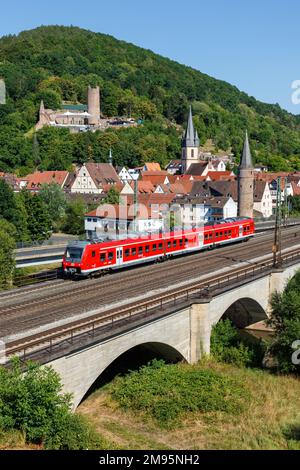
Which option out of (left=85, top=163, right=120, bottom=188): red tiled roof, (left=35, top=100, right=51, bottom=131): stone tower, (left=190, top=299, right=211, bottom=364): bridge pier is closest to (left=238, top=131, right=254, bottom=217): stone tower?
(left=85, top=163, right=120, bottom=188): red tiled roof

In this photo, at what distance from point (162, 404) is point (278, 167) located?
13574cm

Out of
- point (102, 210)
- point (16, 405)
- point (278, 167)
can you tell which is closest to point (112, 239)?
point (16, 405)

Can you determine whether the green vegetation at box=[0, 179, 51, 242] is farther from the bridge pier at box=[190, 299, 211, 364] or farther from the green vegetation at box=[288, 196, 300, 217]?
the green vegetation at box=[288, 196, 300, 217]

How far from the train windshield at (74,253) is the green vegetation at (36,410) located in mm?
15161

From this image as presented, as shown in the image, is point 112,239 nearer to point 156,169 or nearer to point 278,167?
point 156,169

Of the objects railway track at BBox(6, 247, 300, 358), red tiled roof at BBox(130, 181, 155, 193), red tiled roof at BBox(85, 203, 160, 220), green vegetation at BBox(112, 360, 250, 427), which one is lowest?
green vegetation at BBox(112, 360, 250, 427)

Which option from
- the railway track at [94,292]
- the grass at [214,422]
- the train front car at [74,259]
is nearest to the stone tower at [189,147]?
the railway track at [94,292]

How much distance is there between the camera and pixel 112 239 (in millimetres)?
36531

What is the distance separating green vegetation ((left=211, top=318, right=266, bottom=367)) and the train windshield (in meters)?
8.69

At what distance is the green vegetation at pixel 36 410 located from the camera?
17.4 meters

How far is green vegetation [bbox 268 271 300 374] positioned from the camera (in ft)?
95.5

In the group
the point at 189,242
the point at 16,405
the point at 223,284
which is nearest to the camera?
the point at 16,405

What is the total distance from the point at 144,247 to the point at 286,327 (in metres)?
12.4

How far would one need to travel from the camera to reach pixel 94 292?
3033 centimetres
